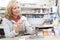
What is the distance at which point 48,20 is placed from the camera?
175 cm

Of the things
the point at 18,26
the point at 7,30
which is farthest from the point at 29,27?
the point at 7,30

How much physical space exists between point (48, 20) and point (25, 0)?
374 millimetres

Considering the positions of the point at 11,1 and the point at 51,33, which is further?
the point at 51,33

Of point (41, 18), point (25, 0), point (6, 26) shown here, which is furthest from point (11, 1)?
point (41, 18)

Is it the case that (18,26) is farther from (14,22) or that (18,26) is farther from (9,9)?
(9,9)

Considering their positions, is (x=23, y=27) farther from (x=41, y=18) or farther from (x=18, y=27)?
(x=41, y=18)

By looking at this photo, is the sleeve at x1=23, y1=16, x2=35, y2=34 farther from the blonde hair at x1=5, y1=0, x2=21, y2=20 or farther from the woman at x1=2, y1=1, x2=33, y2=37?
the blonde hair at x1=5, y1=0, x2=21, y2=20

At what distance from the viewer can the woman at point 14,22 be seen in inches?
64.4

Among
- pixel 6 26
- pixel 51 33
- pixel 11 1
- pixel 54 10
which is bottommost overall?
pixel 51 33

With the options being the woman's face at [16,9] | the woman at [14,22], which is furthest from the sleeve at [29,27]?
the woman's face at [16,9]

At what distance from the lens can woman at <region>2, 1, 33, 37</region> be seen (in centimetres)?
163

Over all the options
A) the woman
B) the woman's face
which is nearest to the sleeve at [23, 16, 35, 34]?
the woman

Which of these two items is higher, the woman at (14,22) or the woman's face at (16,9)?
the woman's face at (16,9)

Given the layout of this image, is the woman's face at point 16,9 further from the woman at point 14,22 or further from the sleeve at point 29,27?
the sleeve at point 29,27
